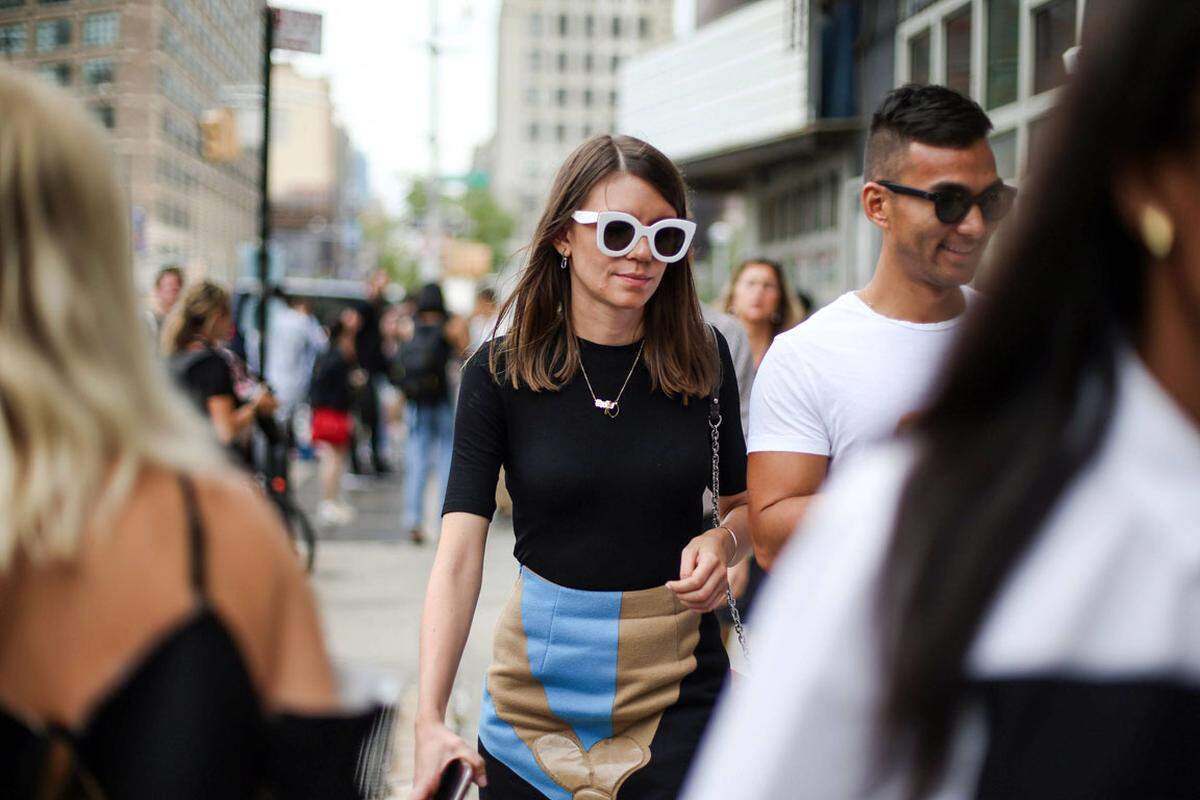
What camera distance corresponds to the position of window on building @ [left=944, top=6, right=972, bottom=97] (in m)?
9.30

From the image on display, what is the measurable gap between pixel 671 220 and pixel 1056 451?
2.15 metres

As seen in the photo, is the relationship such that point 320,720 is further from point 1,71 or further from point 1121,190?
point 1121,190

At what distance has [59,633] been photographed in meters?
1.28

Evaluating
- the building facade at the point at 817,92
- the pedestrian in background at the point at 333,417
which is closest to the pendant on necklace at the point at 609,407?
the building facade at the point at 817,92

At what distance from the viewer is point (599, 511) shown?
2.81m

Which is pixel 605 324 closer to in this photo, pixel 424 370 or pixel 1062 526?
pixel 1062 526

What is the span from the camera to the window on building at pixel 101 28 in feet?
24.9

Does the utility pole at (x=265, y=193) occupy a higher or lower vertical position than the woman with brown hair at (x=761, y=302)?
higher

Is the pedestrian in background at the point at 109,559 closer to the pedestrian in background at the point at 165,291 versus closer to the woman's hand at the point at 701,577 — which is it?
the woman's hand at the point at 701,577

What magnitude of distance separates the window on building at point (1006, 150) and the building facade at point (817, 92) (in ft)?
0.04

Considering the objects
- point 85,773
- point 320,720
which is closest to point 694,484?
point 320,720

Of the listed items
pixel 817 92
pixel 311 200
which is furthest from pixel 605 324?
pixel 311 200

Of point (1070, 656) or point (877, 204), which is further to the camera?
point (877, 204)

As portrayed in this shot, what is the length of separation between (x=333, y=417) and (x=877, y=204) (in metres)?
11.3
